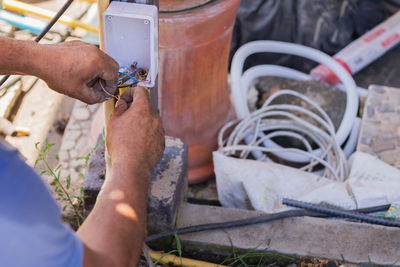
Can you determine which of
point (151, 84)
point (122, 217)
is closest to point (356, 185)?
point (151, 84)

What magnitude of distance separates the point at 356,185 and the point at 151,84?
159 cm

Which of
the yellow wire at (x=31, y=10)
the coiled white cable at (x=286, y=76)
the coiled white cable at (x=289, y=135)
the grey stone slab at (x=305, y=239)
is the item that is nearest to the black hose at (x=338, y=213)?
the grey stone slab at (x=305, y=239)

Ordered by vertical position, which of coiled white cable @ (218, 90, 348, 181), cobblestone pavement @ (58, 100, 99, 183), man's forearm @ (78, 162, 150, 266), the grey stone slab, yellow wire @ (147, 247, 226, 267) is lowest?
cobblestone pavement @ (58, 100, 99, 183)

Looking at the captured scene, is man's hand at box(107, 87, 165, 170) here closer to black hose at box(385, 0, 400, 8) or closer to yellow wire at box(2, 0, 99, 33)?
yellow wire at box(2, 0, 99, 33)

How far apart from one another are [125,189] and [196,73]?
161 centimetres

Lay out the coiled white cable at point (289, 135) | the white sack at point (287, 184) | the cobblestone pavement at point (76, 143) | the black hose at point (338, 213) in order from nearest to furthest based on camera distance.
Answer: the black hose at point (338, 213)
the white sack at point (287, 184)
the coiled white cable at point (289, 135)
the cobblestone pavement at point (76, 143)

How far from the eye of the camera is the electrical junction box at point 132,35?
143cm

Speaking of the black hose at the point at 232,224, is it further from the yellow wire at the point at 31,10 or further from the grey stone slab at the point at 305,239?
the yellow wire at the point at 31,10

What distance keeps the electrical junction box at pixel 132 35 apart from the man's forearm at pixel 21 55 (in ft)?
0.76

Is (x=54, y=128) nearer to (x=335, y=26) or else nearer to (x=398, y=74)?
(x=335, y=26)

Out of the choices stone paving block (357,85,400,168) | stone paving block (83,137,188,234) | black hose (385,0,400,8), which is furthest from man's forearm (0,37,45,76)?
black hose (385,0,400,8)

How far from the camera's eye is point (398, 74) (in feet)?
14.9

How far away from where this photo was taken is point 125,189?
1295 millimetres

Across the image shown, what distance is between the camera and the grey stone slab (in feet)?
6.77
